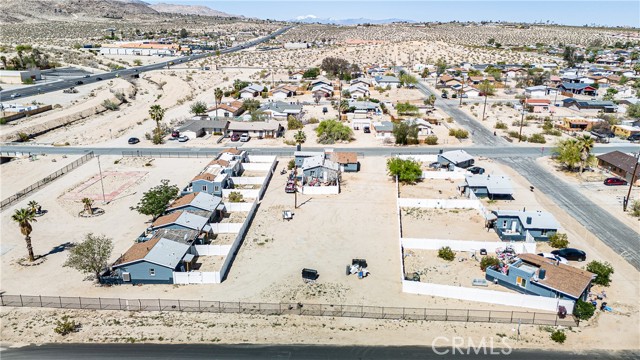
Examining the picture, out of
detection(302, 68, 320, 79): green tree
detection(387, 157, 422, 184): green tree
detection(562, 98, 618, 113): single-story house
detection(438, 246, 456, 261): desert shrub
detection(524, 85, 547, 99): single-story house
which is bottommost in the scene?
detection(438, 246, 456, 261): desert shrub

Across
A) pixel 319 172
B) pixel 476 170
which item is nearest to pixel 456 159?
pixel 476 170

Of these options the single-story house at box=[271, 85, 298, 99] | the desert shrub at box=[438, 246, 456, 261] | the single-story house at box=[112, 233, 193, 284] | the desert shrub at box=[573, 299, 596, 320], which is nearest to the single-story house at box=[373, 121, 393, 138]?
the single-story house at box=[271, 85, 298, 99]

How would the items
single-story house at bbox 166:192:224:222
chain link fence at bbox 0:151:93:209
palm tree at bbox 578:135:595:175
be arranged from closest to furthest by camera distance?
1. single-story house at bbox 166:192:224:222
2. chain link fence at bbox 0:151:93:209
3. palm tree at bbox 578:135:595:175

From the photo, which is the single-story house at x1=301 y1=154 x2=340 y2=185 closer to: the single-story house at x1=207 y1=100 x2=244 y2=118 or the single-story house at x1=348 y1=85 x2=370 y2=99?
the single-story house at x1=207 y1=100 x2=244 y2=118

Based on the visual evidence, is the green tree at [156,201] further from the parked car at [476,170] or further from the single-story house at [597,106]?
the single-story house at [597,106]

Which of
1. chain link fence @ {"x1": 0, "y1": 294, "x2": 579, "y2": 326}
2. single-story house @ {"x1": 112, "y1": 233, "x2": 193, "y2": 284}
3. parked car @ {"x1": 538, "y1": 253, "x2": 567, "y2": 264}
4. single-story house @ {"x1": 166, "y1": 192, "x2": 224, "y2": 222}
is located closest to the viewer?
chain link fence @ {"x1": 0, "y1": 294, "x2": 579, "y2": 326}

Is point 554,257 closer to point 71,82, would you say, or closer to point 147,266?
point 147,266

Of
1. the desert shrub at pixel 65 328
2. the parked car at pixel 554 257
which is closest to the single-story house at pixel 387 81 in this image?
the parked car at pixel 554 257
